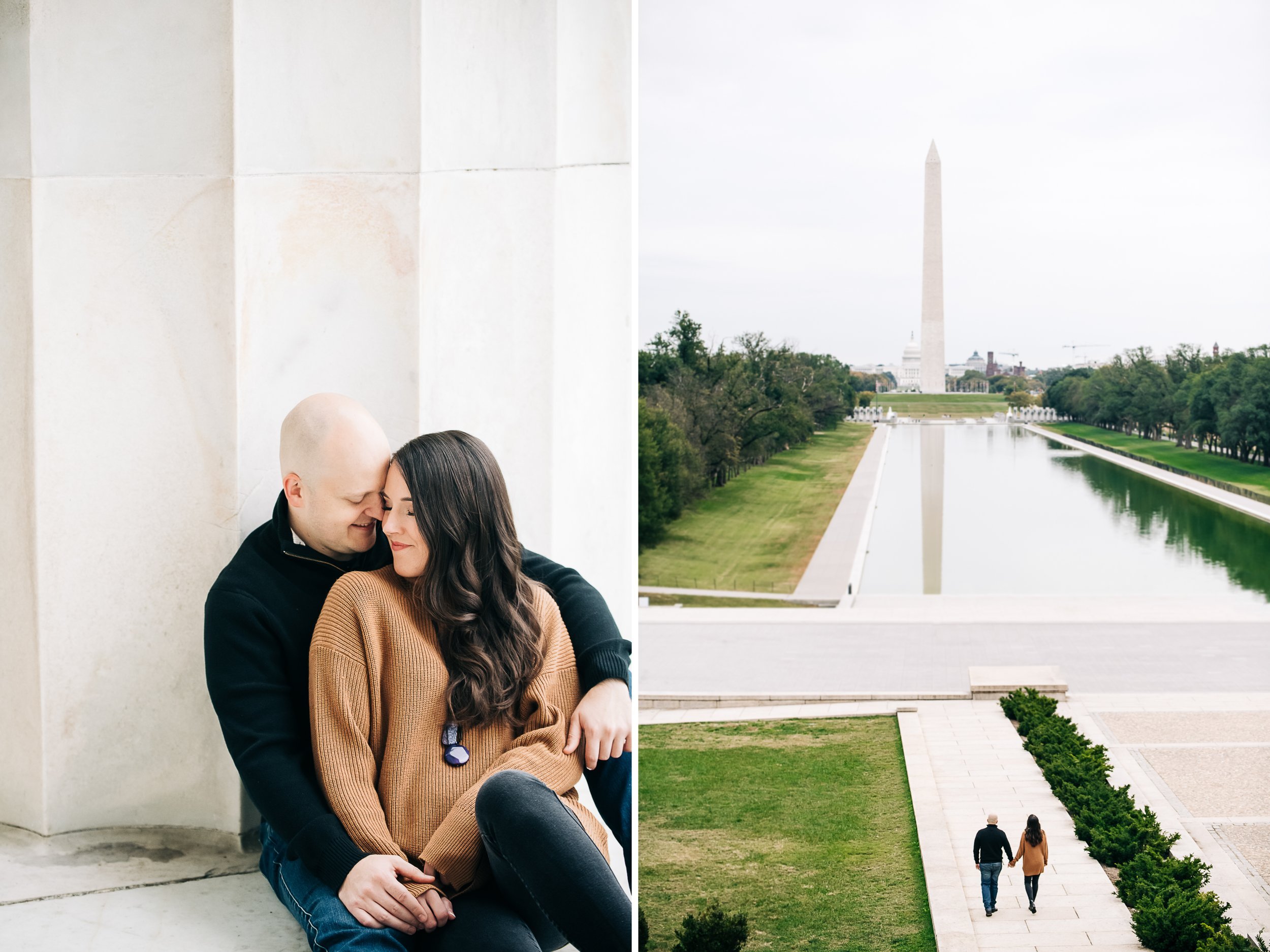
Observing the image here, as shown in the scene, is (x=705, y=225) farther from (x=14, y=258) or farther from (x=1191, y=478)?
(x=14, y=258)

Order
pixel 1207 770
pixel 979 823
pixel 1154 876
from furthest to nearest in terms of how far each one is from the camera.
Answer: pixel 1207 770 → pixel 979 823 → pixel 1154 876

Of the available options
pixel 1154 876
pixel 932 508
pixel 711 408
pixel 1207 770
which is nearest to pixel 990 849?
pixel 1154 876

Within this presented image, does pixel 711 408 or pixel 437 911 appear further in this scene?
pixel 711 408

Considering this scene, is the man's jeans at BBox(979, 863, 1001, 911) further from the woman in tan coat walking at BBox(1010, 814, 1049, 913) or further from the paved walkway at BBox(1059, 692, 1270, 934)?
the paved walkway at BBox(1059, 692, 1270, 934)

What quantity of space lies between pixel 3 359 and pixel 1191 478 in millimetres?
32054

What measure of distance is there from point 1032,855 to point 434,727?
23.0 feet

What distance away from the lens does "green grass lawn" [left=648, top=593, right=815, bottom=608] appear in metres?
20.6

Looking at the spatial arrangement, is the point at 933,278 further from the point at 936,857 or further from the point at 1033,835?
the point at 1033,835

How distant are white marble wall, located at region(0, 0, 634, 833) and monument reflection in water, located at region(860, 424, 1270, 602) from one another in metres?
20.8

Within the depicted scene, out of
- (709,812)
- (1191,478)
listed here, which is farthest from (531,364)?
(1191,478)

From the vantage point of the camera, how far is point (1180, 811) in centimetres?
1020

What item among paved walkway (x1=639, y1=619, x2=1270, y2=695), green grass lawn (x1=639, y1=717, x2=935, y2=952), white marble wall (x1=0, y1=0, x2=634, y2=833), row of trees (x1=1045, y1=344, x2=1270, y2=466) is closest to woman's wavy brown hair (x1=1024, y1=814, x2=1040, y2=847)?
green grass lawn (x1=639, y1=717, x2=935, y2=952)

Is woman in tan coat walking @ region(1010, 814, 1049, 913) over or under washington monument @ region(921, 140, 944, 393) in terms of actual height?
under

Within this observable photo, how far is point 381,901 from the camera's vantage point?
162 centimetres
